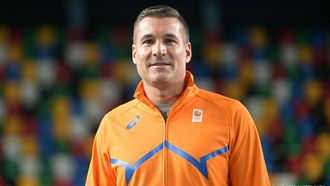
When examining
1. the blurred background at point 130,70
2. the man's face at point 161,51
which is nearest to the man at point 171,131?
the man's face at point 161,51

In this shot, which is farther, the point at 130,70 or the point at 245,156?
the point at 130,70

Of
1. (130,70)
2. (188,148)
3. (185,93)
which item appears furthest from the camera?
(130,70)

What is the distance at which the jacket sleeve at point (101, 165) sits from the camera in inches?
74.4

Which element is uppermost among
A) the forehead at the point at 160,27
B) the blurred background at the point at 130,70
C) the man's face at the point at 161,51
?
the forehead at the point at 160,27

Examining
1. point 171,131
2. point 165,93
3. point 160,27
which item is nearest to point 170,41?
point 160,27

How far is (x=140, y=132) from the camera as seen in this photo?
6.06 feet

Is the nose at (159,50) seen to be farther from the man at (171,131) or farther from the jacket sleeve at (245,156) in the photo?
the jacket sleeve at (245,156)

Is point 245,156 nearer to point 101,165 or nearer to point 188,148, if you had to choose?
point 188,148

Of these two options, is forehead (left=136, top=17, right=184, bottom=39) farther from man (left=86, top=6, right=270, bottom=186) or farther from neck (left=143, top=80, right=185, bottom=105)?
neck (left=143, top=80, right=185, bottom=105)

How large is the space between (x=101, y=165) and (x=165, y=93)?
12.3 inches

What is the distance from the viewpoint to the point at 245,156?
1780 millimetres

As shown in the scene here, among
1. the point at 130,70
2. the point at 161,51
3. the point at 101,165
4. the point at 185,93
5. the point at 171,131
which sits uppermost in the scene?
the point at 161,51

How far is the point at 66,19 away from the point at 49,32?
0.19 meters

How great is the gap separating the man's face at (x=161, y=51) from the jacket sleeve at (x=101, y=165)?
239mm
